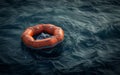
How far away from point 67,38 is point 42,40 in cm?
125

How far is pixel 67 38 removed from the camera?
750 cm

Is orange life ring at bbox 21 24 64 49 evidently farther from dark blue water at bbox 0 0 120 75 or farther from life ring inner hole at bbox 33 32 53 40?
dark blue water at bbox 0 0 120 75

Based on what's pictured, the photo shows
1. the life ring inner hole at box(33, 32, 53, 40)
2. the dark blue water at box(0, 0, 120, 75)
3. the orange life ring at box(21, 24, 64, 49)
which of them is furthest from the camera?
the life ring inner hole at box(33, 32, 53, 40)

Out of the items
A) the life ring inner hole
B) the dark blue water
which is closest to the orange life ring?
the life ring inner hole

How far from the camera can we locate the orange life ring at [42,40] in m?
6.67

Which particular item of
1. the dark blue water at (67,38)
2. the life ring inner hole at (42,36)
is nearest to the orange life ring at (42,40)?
the life ring inner hole at (42,36)

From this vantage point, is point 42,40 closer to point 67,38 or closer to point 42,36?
point 42,36

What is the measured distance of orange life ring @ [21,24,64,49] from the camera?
6672 millimetres

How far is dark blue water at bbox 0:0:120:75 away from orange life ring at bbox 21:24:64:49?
0.79 feet

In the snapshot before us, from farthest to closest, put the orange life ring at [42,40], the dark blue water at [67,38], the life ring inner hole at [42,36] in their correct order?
the life ring inner hole at [42,36] < the orange life ring at [42,40] < the dark blue water at [67,38]

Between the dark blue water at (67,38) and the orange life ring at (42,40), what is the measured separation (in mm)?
240

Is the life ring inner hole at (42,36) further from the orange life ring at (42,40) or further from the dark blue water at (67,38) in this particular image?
the dark blue water at (67,38)

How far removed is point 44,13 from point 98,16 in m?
2.67

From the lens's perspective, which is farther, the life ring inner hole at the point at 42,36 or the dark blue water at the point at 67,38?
the life ring inner hole at the point at 42,36
